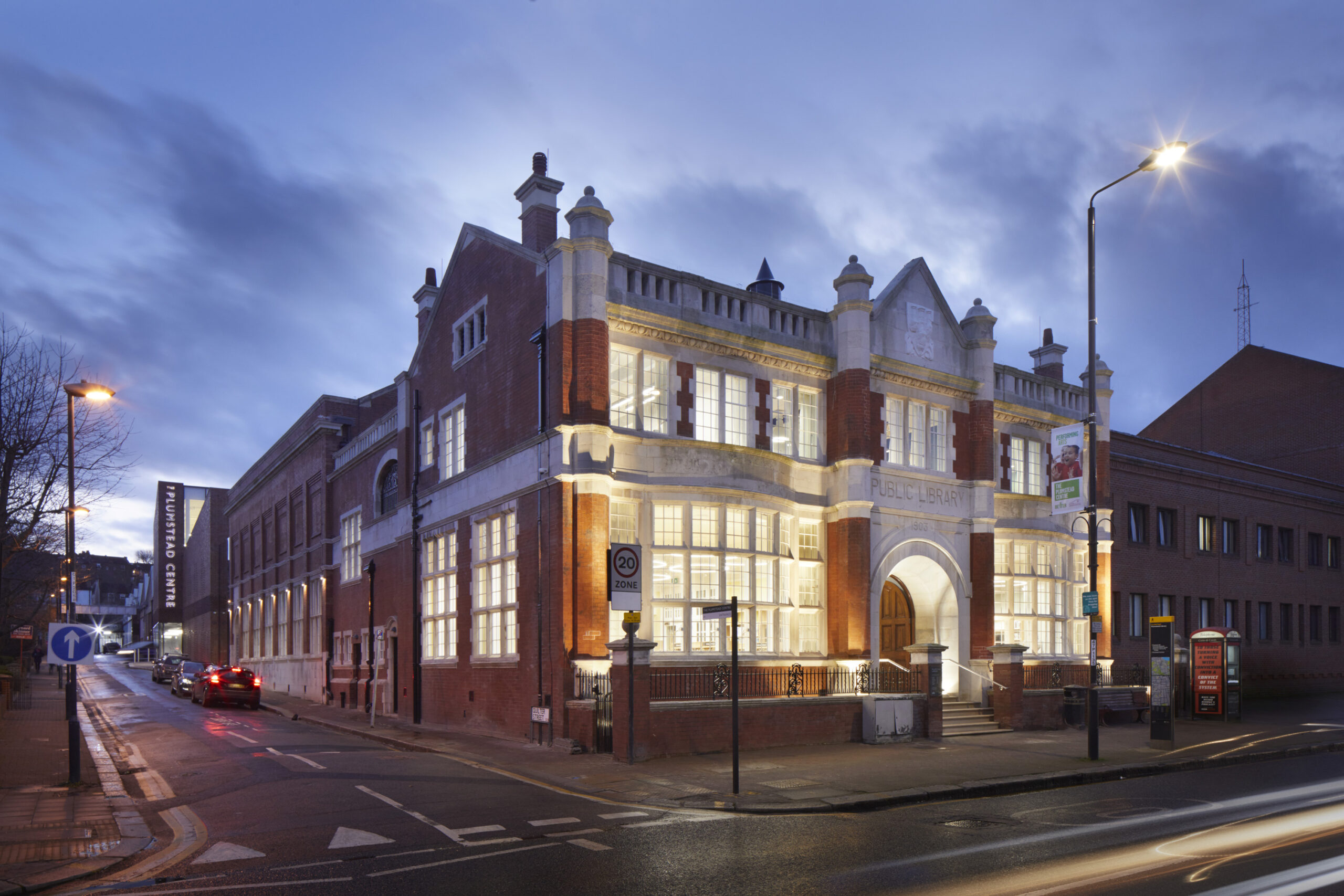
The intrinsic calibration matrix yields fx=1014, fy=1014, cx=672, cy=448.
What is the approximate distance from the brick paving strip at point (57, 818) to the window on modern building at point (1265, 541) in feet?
127

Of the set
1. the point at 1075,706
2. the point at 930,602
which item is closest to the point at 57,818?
the point at 930,602

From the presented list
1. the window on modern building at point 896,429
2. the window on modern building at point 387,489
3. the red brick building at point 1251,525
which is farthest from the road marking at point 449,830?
the red brick building at point 1251,525

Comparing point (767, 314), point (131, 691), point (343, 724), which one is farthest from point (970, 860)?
point (131, 691)

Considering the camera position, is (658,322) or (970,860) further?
(658,322)

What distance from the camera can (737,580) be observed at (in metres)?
21.5

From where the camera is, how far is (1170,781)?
1602 cm

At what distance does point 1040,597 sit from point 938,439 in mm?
6060

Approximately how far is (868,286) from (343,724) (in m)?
17.2

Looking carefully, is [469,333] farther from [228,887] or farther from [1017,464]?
[228,887]

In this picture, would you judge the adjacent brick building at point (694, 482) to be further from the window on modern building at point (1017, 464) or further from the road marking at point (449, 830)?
the road marking at point (449, 830)

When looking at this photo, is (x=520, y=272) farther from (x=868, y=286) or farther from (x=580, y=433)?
(x=868, y=286)

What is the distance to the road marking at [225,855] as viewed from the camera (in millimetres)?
10227

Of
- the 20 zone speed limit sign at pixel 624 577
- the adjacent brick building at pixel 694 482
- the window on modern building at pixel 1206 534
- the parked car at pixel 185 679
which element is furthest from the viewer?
the parked car at pixel 185 679

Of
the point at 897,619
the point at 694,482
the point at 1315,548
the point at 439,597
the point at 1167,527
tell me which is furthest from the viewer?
the point at 1315,548
